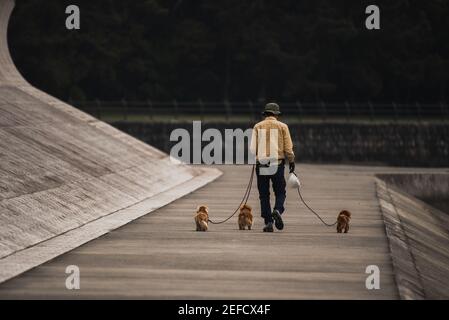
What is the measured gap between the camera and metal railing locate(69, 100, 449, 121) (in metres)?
63.8

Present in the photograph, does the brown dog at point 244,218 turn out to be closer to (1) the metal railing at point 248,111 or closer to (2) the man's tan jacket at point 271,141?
(2) the man's tan jacket at point 271,141

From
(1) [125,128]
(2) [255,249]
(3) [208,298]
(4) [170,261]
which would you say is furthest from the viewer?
(1) [125,128]

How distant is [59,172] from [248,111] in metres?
44.9

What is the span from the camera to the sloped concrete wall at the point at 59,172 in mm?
17688

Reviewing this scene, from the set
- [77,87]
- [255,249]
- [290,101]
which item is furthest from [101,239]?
[290,101]

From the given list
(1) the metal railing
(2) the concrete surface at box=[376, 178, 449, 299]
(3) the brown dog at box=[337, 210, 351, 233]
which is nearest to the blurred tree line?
(1) the metal railing

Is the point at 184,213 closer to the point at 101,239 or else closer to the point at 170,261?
the point at 101,239

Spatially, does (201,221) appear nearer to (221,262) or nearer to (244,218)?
(244,218)

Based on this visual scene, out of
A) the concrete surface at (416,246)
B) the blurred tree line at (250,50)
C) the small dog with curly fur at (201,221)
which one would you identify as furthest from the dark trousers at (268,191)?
the blurred tree line at (250,50)

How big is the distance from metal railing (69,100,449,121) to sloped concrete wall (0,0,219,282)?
28556mm

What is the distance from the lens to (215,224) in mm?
19875

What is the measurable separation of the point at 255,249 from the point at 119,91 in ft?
179

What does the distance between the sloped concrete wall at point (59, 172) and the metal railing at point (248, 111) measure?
28556mm

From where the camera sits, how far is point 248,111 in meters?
67.5
